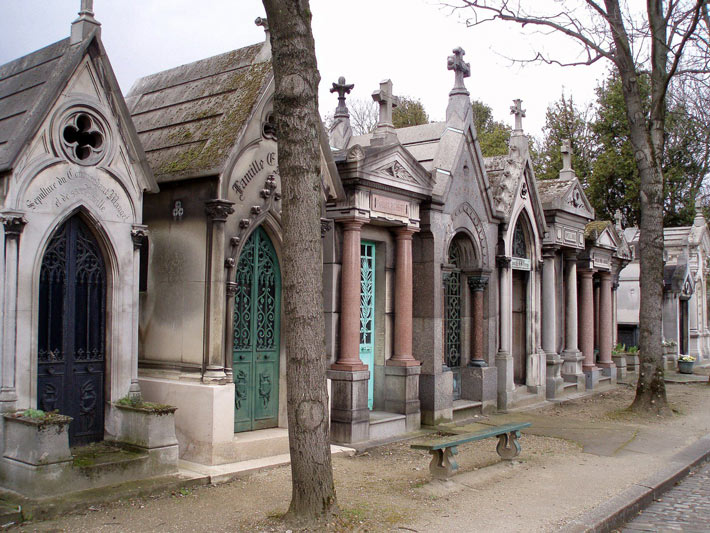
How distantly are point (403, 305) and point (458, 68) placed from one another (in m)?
4.46

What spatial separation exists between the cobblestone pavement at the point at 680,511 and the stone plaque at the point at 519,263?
5811mm

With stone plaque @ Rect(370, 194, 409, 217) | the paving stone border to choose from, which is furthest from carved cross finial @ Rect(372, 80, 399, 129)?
the paving stone border

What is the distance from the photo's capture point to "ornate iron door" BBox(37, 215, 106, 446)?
271 inches

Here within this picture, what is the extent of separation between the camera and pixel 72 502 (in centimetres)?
604

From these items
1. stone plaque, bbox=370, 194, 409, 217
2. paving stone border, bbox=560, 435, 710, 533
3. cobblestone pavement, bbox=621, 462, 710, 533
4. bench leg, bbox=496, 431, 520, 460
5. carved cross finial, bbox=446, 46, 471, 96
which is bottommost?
cobblestone pavement, bbox=621, 462, 710, 533

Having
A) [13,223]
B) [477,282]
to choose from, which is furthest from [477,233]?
[13,223]

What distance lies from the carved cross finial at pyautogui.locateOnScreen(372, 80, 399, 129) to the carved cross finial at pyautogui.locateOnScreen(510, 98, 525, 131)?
14.8 ft

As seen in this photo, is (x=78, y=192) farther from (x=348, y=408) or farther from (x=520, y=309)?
(x=520, y=309)

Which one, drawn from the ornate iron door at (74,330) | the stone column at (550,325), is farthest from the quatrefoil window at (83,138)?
the stone column at (550,325)

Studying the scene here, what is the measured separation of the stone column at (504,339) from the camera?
1330cm

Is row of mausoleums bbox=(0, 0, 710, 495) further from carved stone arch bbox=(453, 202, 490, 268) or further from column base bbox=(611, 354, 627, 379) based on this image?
column base bbox=(611, 354, 627, 379)

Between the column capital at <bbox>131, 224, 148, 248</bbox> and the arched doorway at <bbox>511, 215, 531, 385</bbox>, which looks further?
the arched doorway at <bbox>511, 215, 531, 385</bbox>

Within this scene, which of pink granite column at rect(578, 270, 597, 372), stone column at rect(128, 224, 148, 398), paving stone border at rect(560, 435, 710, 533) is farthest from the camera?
pink granite column at rect(578, 270, 597, 372)

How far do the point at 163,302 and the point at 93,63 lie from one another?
2876 mm
